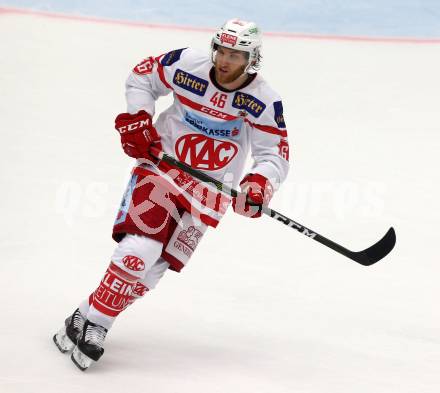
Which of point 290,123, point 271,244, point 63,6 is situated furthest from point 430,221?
point 63,6

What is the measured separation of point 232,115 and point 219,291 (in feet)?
3.91

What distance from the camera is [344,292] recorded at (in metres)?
4.61

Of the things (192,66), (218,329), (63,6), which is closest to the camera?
(192,66)

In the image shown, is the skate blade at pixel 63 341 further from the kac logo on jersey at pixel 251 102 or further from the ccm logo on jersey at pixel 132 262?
the kac logo on jersey at pixel 251 102

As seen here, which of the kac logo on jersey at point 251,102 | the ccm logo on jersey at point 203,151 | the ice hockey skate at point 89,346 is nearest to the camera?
the ice hockey skate at point 89,346

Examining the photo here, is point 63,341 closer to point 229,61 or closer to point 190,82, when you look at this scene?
point 190,82

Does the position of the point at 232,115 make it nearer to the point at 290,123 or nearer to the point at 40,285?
the point at 40,285

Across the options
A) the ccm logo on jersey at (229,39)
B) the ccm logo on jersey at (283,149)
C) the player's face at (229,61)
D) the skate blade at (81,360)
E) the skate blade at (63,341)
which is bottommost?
the skate blade at (63,341)

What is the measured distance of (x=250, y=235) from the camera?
17.0 feet

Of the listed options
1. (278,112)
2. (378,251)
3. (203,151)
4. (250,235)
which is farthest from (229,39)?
(250,235)

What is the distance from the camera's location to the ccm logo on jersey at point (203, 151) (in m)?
3.64

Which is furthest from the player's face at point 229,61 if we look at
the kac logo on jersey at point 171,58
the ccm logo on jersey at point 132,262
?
the ccm logo on jersey at point 132,262

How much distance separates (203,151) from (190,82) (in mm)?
275

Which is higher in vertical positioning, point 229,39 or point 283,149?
point 229,39
